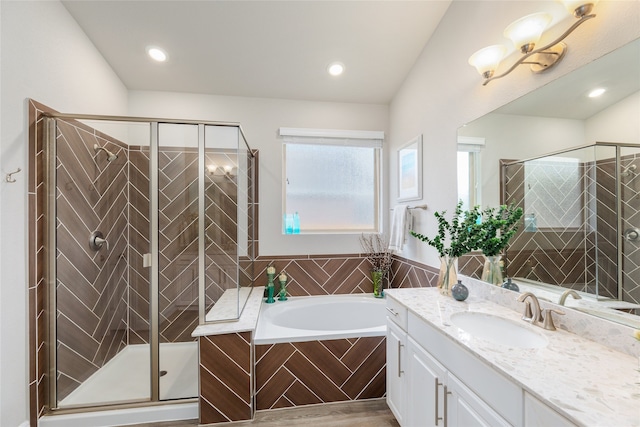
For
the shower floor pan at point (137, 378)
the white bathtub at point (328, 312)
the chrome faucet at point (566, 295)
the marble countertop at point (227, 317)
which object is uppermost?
the chrome faucet at point (566, 295)

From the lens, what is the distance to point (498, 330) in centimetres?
137

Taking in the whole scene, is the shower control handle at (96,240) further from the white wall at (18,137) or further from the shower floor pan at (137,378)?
the shower floor pan at (137,378)

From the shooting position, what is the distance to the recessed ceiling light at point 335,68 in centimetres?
252

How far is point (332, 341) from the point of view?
2.03m

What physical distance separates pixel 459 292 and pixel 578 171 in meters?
0.87

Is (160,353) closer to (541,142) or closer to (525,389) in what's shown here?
(525,389)

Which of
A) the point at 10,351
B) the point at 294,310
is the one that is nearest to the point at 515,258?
the point at 294,310

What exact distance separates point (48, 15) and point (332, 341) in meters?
2.96

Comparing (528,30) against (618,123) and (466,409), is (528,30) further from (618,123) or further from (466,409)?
(466,409)

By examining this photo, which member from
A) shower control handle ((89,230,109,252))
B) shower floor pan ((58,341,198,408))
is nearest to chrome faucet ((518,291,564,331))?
shower floor pan ((58,341,198,408))

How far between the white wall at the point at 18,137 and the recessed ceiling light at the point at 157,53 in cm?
54

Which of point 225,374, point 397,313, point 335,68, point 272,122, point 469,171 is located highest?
point 335,68

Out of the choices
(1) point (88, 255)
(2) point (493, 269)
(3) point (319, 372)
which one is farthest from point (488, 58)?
(1) point (88, 255)

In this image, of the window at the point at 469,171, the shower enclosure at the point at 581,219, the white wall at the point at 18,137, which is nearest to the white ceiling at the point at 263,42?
the white wall at the point at 18,137
